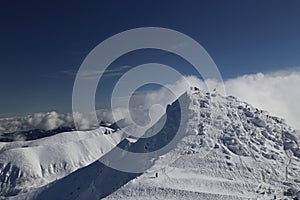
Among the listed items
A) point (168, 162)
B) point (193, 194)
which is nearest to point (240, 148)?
point (168, 162)

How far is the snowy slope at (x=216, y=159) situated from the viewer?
12462 cm

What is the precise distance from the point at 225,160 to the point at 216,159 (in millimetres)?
3967

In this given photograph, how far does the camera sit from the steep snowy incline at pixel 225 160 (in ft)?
406

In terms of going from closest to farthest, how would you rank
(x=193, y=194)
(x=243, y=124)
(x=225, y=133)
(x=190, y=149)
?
(x=193, y=194), (x=190, y=149), (x=225, y=133), (x=243, y=124)

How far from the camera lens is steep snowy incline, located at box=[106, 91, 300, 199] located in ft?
406

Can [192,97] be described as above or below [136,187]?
above

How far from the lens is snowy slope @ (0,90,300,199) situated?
12462cm

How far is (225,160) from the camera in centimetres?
14588

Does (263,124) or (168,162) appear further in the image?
(263,124)

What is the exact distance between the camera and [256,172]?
140 metres

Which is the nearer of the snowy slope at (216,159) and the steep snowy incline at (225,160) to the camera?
the steep snowy incline at (225,160)

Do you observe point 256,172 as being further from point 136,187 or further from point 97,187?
point 97,187

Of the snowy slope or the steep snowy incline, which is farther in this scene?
the snowy slope

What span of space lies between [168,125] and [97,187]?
56.4 m
